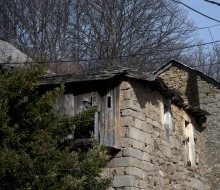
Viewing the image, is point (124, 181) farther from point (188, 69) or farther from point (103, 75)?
point (188, 69)

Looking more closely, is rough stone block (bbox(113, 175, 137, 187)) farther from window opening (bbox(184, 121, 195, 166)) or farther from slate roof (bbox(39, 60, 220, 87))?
window opening (bbox(184, 121, 195, 166))

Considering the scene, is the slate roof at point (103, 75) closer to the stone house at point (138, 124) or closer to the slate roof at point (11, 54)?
the stone house at point (138, 124)

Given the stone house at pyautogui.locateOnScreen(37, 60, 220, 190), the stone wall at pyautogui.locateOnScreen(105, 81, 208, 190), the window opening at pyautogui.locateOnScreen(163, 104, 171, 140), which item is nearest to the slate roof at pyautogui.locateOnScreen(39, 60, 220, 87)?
the stone house at pyautogui.locateOnScreen(37, 60, 220, 190)

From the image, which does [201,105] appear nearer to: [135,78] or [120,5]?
[135,78]

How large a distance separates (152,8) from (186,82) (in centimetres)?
704

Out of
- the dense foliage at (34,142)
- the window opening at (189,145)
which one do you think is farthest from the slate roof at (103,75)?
the window opening at (189,145)

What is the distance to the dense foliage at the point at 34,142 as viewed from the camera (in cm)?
719

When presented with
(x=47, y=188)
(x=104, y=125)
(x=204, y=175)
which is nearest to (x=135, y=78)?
(x=104, y=125)

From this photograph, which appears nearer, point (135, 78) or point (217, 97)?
point (135, 78)

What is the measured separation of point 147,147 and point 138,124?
57 centimetres

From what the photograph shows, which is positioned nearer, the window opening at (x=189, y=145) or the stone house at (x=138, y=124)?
the stone house at (x=138, y=124)

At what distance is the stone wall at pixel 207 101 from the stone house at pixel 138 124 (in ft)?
4.30

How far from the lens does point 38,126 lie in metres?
7.81

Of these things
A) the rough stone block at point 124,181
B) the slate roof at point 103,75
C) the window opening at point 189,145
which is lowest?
the rough stone block at point 124,181
